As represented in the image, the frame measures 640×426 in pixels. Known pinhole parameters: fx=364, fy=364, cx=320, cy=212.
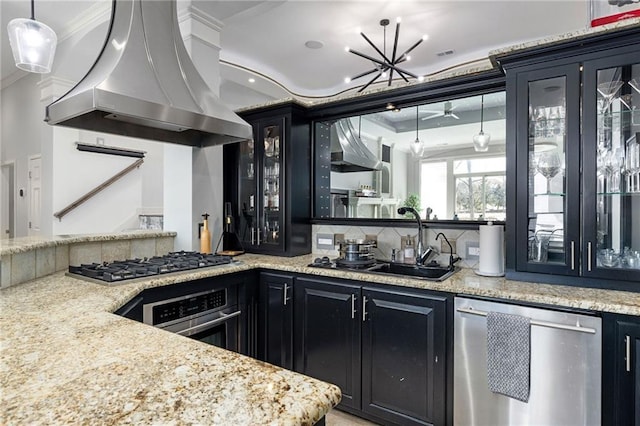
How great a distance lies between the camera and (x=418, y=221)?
8.49 ft

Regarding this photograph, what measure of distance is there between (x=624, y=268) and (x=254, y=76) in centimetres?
468

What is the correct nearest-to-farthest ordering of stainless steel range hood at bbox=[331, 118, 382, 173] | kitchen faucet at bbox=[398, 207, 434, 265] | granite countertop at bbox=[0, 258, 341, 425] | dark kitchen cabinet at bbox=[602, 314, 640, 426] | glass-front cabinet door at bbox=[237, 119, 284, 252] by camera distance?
granite countertop at bbox=[0, 258, 341, 425]
dark kitchen cabinet at bbox=[602, 314, 640, 426]
kitchen faucet at bbox=[398, 207, 434, 265]
glass-front cabinet door at bbox=[237, 119, 284, 252]
stainless steel range hood at bbox=[331, 118, 382, 173]

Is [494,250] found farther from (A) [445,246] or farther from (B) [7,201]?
(B) [7,201]

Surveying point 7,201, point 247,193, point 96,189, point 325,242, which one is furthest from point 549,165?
point 7,201

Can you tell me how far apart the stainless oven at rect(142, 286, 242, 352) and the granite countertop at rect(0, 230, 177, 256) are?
66cm

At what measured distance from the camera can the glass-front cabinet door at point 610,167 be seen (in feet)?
6.22

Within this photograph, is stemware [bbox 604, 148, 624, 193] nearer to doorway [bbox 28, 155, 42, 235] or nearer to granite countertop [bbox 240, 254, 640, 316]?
granite countertop [bbox 240, 254, 640, 316]

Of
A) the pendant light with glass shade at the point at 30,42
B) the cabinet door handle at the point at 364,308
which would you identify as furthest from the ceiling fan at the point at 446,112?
the pendant light with glass shade at the point at 30,42

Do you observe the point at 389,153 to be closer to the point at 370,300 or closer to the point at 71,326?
the point at 370,300

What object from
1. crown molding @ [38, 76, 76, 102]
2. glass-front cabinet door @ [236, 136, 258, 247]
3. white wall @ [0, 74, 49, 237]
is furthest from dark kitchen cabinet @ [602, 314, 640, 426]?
white wall @ [0, 74, 49, 237]

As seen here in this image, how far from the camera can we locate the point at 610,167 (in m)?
1.93

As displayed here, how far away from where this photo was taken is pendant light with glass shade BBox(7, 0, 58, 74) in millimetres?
2143

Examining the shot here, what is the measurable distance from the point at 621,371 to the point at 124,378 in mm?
1924

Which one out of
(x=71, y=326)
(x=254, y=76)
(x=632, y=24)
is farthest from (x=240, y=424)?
(x=254, y=76)
